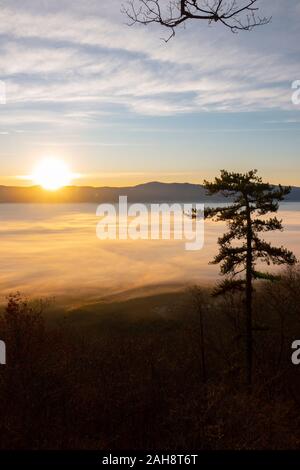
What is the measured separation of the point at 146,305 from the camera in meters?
126

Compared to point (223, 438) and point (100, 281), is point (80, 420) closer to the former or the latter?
point (223, 438)

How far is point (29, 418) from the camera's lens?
86.0ft

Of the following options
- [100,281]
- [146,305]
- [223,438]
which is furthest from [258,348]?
[100,281]

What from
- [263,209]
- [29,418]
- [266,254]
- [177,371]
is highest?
[263,209]

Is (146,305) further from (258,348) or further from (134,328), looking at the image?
(258,348)
